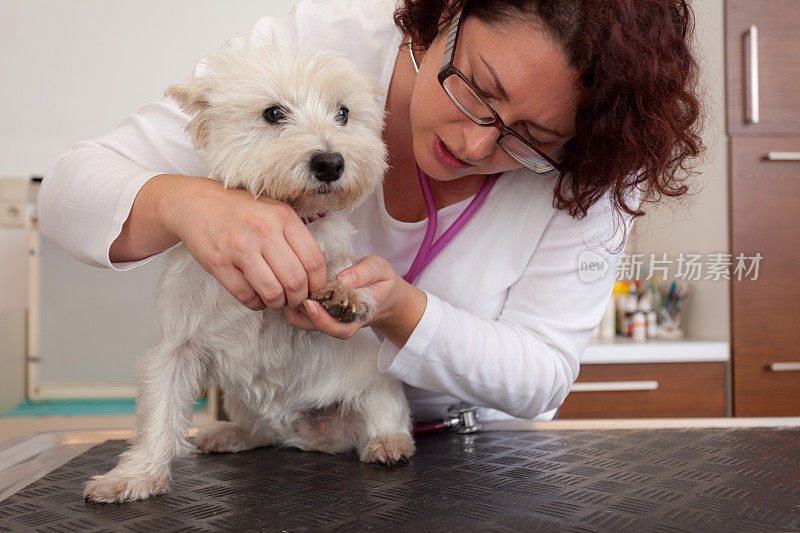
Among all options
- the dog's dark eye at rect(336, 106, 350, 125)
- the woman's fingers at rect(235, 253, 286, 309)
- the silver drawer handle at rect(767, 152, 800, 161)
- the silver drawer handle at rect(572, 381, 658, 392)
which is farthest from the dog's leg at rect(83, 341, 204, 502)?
the silver drawer handle at rect(767, 152, 800, 161)

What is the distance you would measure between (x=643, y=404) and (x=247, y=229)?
195cm

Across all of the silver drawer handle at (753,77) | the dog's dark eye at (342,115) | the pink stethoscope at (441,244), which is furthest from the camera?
the silver drawer handle at (753,77)

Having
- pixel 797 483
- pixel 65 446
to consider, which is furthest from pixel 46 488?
pixel 797 483

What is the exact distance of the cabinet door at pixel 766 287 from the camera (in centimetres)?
236

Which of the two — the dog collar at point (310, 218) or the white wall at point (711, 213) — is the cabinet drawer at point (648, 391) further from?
the dog collar at point (310, 218)

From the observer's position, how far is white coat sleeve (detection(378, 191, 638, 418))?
102cm

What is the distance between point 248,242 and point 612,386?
1851mm

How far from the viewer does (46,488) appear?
3.03 feet

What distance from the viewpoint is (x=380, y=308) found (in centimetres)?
90

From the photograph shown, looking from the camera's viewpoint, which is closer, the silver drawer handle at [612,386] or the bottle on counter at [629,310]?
the silver drawer handle at [612,386]

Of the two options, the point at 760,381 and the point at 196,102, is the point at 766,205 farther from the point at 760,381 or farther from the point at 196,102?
the point at 196,102

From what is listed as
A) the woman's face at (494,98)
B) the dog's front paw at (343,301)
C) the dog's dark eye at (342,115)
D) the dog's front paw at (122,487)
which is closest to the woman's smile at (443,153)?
the woman's face at (494,98)

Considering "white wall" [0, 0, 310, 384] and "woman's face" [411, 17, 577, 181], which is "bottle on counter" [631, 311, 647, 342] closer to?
"woman's face" [411, 17, 577, 181]

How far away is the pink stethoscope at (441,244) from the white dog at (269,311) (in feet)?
0.48
